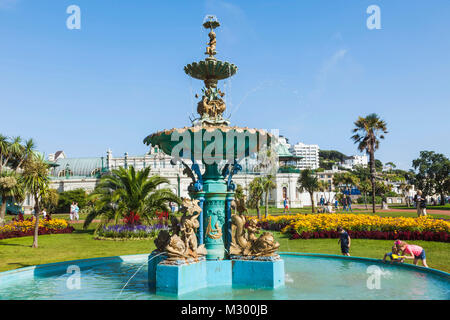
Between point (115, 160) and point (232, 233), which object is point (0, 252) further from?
point (115, 160)

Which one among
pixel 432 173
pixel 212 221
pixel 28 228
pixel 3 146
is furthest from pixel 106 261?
pixel 432 173

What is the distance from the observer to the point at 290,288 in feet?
22.6

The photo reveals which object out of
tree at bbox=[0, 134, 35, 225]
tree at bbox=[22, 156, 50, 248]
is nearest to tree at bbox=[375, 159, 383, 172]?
tree at bbox=[0, 134, 35, 225]

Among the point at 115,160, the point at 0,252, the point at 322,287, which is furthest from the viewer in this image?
the point at 115,160

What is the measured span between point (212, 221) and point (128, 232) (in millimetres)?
11466

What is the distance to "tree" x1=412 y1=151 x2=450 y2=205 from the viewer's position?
52.3 m

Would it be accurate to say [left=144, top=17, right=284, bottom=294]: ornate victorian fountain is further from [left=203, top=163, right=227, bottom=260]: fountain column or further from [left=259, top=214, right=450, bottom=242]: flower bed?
[left=259, top=214, right=450, bottom=242]: flower bed

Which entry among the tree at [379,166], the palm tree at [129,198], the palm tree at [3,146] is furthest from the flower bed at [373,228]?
the tree at [379,166]

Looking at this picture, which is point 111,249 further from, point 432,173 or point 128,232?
point 432,173

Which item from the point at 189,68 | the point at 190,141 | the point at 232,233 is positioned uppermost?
the point at 189,68
